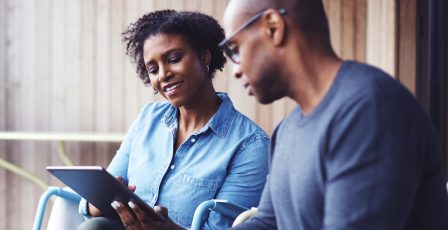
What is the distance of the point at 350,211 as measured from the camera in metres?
1.22

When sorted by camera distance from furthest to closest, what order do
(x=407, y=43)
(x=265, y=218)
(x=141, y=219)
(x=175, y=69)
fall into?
1. (x=407, y=43)
2. (x=175, y=69)
3. (x=141, y=219)
4. (x=265, y=218)

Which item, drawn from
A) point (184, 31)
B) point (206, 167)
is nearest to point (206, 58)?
point (184, 31)

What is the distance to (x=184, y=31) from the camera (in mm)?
2457

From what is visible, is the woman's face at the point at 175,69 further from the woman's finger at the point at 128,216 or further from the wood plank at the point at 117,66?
the wood plank at the point at 117,66

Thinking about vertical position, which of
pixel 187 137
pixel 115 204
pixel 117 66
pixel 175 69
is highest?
pixel 175 69

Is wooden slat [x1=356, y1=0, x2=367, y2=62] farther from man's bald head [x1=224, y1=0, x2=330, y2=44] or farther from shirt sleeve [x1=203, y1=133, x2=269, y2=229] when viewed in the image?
man's bald head [x1=224, y1=0, x2=330, y2=44]

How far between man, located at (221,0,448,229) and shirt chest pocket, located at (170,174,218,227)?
764mm

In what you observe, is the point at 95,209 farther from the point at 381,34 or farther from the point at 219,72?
the point at 381,34

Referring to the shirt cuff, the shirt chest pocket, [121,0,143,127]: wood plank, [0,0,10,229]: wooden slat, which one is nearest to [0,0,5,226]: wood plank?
[0,0,10,229]: wooden slat

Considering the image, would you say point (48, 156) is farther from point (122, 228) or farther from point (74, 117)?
point (122, 228)

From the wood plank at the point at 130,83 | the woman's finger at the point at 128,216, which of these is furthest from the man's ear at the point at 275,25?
the wood plank at the point at 130,83

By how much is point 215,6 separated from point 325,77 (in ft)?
9.95

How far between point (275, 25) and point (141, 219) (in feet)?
2.74

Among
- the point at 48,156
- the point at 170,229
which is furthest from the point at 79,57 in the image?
the point at 170,229
